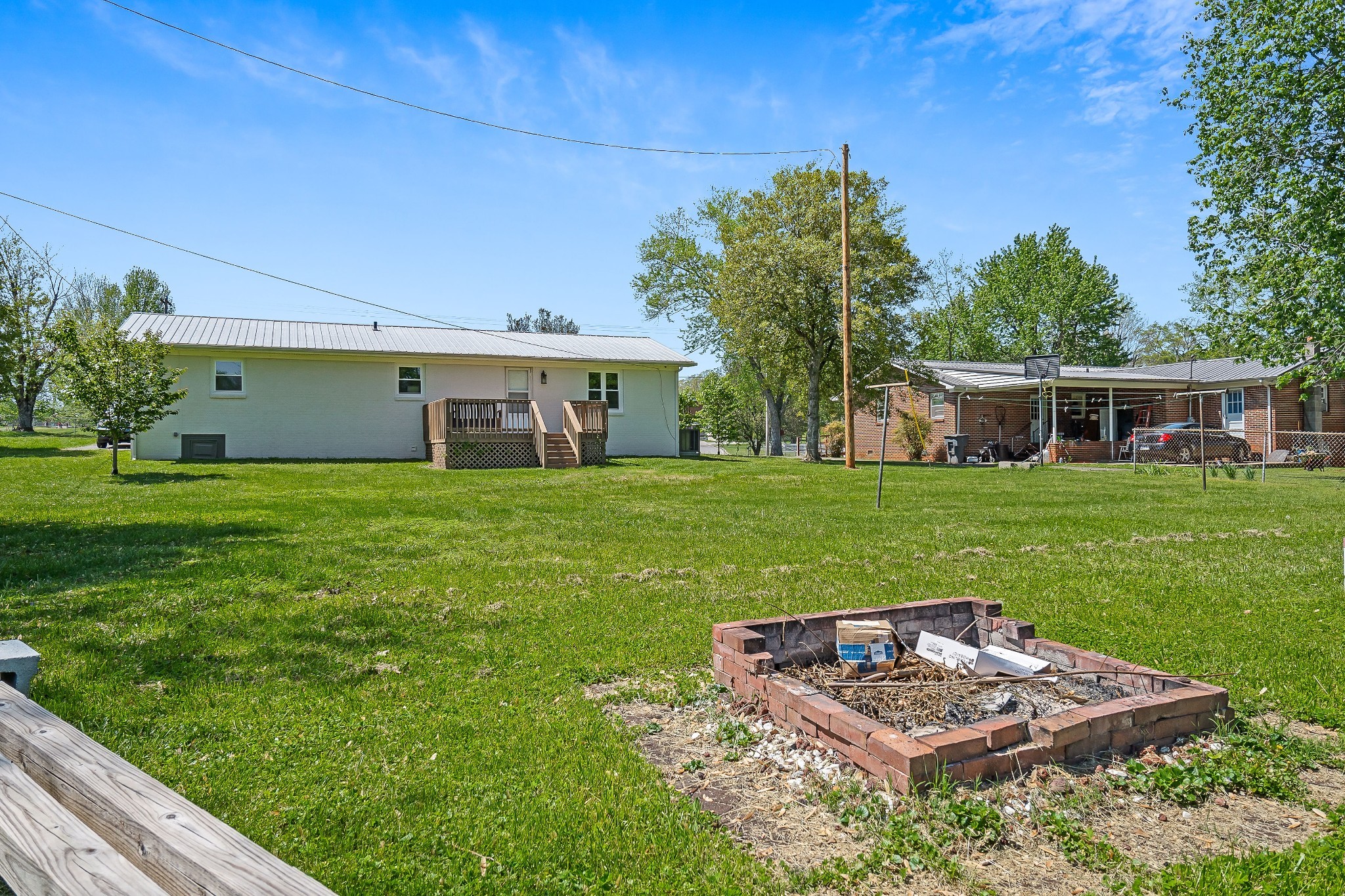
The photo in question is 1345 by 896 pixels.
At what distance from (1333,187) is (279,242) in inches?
980

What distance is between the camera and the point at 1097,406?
29078 mm

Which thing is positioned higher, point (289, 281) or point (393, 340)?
point (289, 281)

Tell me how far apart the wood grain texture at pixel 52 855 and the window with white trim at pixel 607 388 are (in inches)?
875

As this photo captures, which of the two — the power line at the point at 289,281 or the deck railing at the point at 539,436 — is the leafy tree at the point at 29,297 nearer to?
the power line at the point at 289,281

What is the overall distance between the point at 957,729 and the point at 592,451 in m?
16.5

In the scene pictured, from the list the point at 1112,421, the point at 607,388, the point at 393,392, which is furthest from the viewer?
the point at 1112,421

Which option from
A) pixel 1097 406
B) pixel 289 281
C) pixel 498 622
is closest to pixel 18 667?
pixel 498 622

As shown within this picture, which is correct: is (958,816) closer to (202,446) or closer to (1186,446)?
(202,446)

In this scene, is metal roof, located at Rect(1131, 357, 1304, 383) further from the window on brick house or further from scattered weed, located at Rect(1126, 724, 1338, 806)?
scattered weed, located at Rect(1126, 724, 1338, 806)

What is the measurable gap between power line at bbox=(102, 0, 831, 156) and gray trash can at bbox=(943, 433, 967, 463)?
393 inches

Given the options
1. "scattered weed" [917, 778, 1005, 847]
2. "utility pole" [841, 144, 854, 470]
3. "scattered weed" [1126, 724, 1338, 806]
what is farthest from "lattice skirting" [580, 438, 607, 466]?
"scattered weed" [917, 778, 1005, 847]

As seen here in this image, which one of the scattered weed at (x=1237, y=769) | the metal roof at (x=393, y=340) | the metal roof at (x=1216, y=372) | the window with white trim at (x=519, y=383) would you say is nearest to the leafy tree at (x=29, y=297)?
the metal roof at (x=393, y=340)

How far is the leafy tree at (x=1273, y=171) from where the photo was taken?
16.5 m

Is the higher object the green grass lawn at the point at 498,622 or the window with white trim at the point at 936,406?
the window with white trim at the point at 936,406
